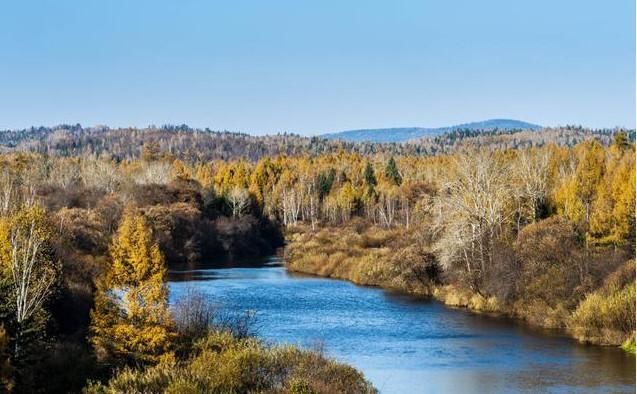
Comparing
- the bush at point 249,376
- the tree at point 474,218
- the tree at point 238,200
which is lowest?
the bush at point 249,376

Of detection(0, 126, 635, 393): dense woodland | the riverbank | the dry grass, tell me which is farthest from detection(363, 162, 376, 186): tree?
the dry grass

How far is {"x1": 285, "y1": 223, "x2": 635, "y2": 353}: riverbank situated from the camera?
121 ft

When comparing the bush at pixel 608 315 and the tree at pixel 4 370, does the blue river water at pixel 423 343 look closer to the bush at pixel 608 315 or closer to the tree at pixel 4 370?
the bush at pixel 608 315

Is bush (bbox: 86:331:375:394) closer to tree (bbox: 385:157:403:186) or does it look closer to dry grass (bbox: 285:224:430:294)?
dry grass (bbox: 285:224:430:294)

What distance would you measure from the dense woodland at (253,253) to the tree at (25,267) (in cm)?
9

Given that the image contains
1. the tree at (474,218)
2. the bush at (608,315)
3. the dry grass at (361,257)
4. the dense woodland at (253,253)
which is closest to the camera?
the dense woodland at (253,253)

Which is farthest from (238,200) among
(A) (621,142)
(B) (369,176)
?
(A) (621,142)

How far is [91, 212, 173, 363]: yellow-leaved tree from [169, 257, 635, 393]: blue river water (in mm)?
5450

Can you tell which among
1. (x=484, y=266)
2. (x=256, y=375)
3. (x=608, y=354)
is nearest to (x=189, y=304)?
(x=256, y=375)

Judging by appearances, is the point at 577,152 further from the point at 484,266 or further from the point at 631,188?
the point at 484,266

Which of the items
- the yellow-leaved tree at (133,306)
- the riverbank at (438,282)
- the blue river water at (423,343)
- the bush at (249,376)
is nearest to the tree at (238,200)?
the riverbank at (438,282)

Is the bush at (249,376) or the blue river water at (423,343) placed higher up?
the bush at (249,376)

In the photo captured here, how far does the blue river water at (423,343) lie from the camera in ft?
98.0

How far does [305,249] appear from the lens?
7700 centimetres
